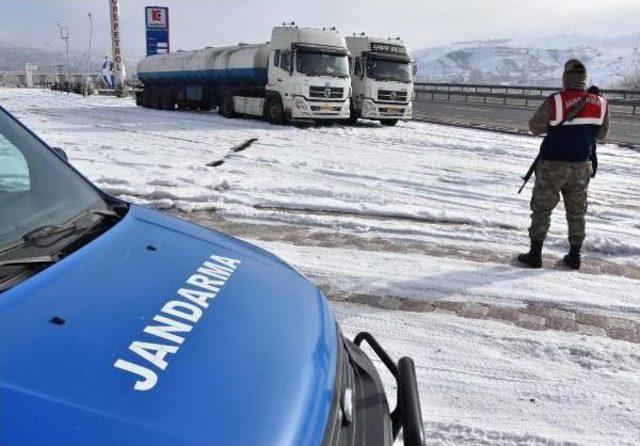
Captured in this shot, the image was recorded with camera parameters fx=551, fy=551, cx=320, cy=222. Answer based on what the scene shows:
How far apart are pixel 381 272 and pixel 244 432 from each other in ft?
12.2

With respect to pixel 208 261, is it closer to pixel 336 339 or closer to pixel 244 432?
pixel 336 339

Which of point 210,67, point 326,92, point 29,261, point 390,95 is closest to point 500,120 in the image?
point 390,95

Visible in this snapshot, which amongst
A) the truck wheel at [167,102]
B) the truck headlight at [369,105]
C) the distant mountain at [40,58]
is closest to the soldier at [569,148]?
the truck headlight at [369,105]

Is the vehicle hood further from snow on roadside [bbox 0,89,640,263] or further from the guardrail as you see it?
the guardrail

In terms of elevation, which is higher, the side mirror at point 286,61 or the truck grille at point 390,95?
the side mirror at point 286,61

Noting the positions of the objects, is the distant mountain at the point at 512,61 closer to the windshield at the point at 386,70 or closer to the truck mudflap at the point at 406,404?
the windshield at the point at 386,70

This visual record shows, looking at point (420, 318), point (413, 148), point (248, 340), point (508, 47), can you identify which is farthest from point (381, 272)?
point (508, 47)

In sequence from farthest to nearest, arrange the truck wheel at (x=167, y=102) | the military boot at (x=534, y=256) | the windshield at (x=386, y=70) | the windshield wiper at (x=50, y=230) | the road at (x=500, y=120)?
the truck wheel at (x=167, y=102) → the windshield at (x=386, y=70) → the road at (x=500, y=120) → the military boot at (x=534, y=256) → the windshield wiper at (x=50, y=230)

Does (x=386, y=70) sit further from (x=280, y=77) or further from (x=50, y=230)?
(x=50, y=230)

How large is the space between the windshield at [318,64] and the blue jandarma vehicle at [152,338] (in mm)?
16017

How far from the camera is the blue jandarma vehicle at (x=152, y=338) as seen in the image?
1.25 metres

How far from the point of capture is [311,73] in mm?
17766

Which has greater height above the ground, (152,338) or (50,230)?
(50,230)

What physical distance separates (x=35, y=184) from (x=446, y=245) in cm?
440
